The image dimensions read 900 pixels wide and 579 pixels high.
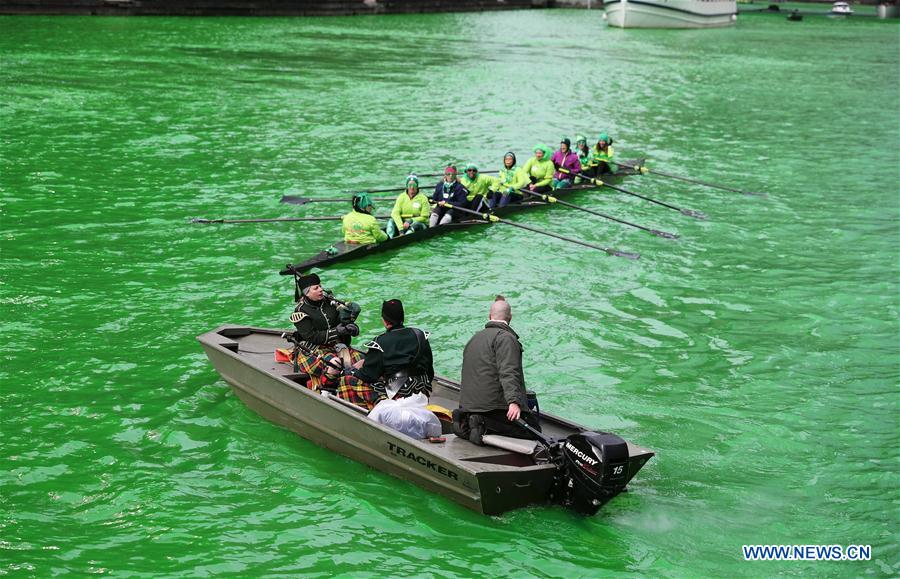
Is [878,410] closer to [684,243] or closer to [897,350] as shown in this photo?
[897,350]

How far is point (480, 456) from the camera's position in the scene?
11.3m

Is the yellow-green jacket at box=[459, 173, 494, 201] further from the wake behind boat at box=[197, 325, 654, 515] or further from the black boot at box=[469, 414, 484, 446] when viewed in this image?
the black boot at box=[469, 414, 484, 446]

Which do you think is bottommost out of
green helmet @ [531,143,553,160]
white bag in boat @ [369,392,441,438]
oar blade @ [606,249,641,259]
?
white bag in boat @ [369,392,441,438]

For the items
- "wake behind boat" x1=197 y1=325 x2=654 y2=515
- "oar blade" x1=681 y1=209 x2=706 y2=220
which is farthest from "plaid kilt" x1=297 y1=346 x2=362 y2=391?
"oar blade" x1=681 y1=209 x2=706 y2=220

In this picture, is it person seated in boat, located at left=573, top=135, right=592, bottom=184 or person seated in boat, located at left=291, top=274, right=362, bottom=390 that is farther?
person seated in boat, located at left=573, top=135, right=592, bottom=184

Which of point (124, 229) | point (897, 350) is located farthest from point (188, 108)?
point (897, 350)

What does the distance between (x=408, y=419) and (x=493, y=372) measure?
115 centimetres

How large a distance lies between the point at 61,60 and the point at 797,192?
31767 mm

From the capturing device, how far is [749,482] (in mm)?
12391

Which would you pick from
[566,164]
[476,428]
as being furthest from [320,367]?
[566,164]

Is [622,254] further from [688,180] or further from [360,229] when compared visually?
[688,180]

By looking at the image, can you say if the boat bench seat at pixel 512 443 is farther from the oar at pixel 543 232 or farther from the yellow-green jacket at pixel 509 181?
the yellow-green jacket at pixel 509 181

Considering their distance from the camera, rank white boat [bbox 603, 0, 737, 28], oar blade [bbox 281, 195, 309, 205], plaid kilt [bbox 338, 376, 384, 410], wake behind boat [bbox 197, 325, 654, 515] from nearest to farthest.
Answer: wake behind boat [bbox 197, 325, 654, 515] < plaid kilt [bbox 338, 376, 384, 410] < oar blade [bbox 281, 195, 309, 205] < white boat [bbox 603, 0, 737, 28]

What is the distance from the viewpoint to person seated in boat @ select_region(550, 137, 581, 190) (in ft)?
92.0
